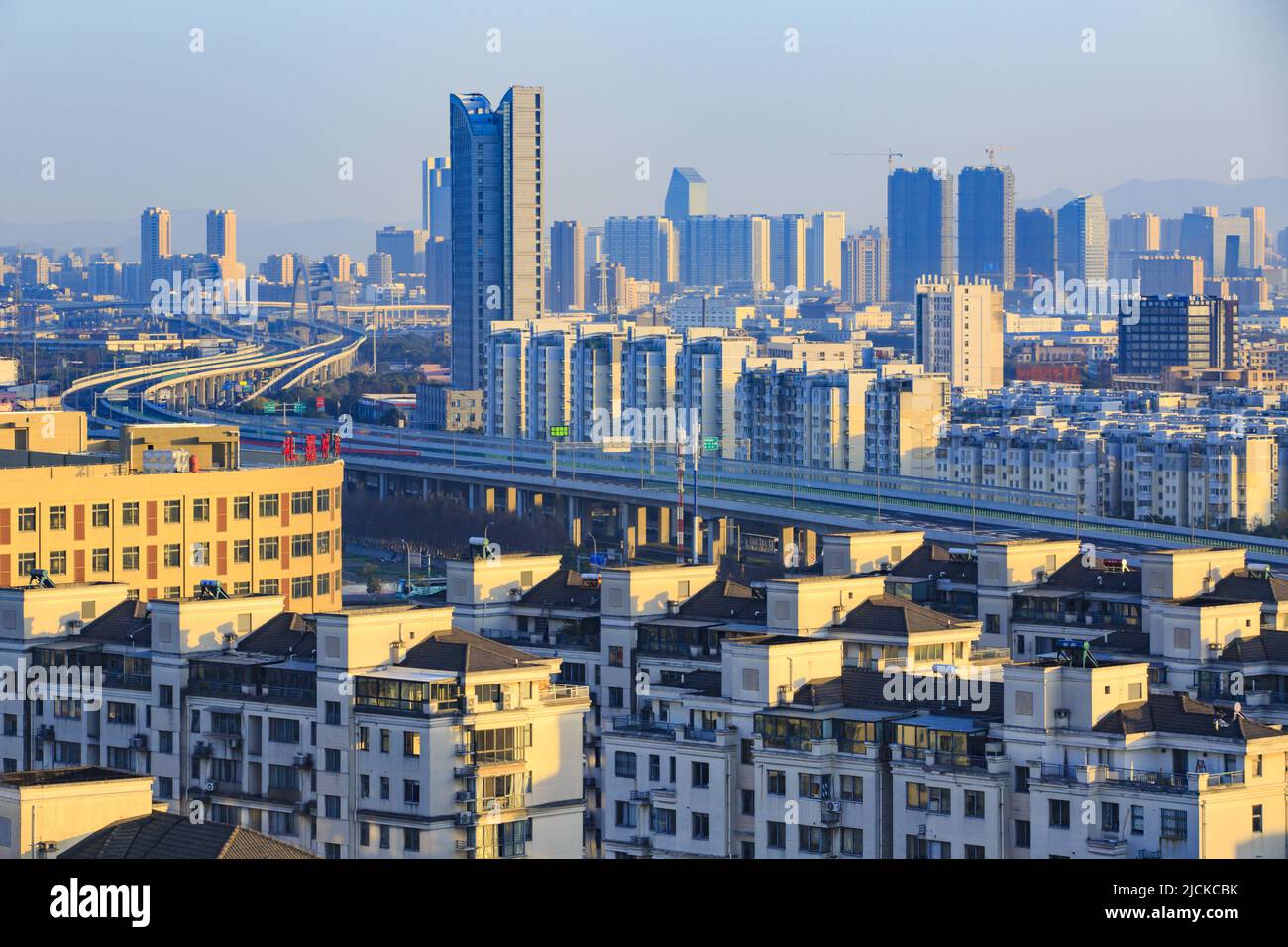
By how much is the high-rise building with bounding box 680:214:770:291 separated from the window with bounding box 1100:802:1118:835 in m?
171

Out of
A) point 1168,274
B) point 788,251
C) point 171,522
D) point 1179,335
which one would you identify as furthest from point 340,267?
point 171,522

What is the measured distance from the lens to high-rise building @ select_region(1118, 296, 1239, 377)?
96.6m

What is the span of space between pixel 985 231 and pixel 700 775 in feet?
511

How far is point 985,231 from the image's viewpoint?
166000 millimetres

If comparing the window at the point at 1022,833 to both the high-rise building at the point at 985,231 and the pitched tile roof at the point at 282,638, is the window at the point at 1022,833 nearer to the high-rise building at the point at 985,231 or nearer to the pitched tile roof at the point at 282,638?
the pitched tile roof at the point at 282,638

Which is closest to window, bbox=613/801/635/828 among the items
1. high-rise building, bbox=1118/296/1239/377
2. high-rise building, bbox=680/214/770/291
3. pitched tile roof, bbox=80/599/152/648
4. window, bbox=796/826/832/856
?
window, bbox=796/826/832/856

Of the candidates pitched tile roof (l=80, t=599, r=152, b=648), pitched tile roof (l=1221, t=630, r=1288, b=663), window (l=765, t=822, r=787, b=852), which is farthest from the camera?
pitched tile roof (l=80, t=599, r=152, b=648)

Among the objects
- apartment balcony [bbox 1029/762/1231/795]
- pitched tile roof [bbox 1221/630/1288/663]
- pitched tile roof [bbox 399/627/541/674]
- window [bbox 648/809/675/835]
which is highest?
pitched tile roof [bbox 399/627/541/674]

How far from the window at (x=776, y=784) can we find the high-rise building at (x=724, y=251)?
557 ft

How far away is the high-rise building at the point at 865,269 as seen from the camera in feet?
602

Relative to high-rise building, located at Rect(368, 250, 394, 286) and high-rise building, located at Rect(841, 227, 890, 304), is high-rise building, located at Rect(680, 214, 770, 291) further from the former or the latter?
high-rise building, located at Rect(368, 250, 394, 286)

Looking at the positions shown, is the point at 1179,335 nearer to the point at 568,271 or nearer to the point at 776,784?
the point at 568,271

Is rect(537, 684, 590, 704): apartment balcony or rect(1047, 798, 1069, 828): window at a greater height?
rect(537, 684, 590, 704): apartment balcony
